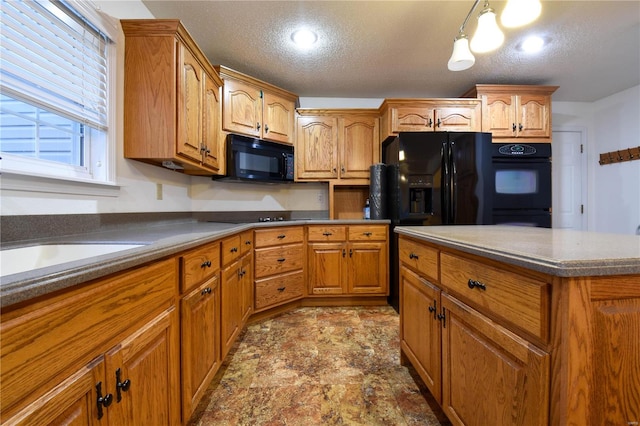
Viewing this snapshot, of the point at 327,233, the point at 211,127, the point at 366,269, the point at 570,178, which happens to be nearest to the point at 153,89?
the point at 211,127

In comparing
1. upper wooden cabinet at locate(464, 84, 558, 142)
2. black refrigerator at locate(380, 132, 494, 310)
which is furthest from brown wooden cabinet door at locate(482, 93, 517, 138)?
black refrigerator at locate(380, 132, 494, 310)

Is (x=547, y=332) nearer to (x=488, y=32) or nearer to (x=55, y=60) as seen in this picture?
(x=488, y=32)

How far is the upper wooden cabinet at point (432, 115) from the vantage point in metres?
2.71

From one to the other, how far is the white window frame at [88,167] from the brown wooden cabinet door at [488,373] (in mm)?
1781

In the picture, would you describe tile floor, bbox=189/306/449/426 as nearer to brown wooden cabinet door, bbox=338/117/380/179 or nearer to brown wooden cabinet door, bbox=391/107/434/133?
brown wooden cabinet door, bbox=338/117/380/179

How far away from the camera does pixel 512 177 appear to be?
267 cm

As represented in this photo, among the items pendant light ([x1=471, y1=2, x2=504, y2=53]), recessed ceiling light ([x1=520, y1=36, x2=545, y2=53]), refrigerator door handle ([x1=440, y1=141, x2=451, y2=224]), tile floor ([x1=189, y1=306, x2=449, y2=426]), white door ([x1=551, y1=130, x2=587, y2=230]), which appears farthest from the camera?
white door ([x1=551, y1=130, x2=587, y2=230])

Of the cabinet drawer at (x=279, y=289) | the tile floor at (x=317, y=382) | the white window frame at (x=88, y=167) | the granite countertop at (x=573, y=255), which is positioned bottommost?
the tile floor at (x=317, y=382)

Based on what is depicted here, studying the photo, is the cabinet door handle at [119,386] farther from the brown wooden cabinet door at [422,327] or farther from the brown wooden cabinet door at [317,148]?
the brown wooden cabinet door at [317,148]

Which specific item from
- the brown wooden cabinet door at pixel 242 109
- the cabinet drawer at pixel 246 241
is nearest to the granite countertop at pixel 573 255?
the cabinet drawer at pixel 246 241

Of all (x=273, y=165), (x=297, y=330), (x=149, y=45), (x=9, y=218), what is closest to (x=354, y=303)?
(x=297, y=330)

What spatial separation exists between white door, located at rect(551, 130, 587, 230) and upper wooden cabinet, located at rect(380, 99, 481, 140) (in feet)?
5.46

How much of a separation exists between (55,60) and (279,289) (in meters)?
2.07

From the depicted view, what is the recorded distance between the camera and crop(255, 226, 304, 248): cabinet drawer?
2275 millimetres
